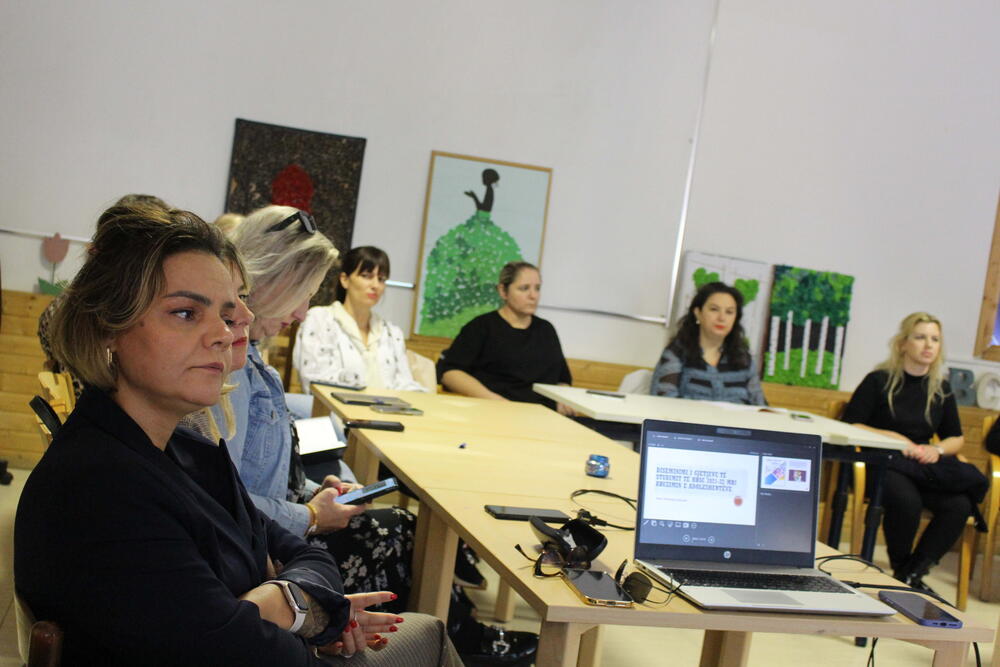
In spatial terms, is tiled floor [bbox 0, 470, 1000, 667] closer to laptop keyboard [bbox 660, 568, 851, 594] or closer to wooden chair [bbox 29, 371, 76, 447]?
wooden chair [bbox 29, 371, 76, 447]

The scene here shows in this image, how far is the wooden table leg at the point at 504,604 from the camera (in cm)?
366

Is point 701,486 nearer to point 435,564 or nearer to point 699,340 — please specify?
point 435,564

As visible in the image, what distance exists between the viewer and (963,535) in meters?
4.84

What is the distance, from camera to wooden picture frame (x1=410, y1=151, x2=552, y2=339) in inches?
215

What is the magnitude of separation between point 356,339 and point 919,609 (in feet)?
10.6

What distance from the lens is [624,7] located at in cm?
570

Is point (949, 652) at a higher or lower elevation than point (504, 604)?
higher

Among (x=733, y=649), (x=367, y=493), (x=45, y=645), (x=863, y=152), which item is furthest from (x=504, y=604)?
(x=863, y=152)

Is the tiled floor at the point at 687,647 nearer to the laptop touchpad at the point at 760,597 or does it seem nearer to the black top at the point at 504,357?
the black top at the point at 504,357

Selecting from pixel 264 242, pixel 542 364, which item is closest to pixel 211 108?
pixel 542 364

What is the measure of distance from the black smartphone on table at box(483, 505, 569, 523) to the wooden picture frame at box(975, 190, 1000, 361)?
4956 millimetres

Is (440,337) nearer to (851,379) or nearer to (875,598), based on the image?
(851,379)

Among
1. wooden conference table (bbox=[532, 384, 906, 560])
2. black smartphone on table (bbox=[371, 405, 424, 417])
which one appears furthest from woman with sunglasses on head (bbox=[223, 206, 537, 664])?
wooden conference table (bbox=[532, 384, 906, 560])

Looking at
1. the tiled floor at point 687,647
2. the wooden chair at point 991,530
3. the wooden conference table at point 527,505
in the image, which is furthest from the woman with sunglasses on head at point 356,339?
the wooden chair at point 991,530
